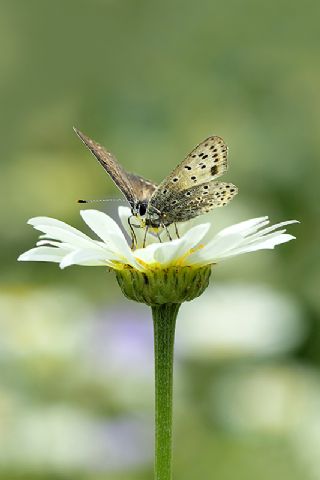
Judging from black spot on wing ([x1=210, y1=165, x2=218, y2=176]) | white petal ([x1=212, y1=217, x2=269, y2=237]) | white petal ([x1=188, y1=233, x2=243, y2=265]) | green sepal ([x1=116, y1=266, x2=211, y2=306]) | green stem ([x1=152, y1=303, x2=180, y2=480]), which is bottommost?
green stem ([x1=152, y1=303, x2=180, y2=480])

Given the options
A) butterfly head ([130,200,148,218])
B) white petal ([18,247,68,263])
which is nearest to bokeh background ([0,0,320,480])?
butterfly head ([130,200,148,218])

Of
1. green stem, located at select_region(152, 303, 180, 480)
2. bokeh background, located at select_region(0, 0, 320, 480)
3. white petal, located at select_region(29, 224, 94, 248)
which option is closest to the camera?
green stem, located at select_region(152, 303, 180, 480)

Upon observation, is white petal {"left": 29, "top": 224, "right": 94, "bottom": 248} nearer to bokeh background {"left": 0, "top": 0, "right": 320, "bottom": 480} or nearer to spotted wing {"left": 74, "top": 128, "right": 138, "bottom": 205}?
spotted wing {"left": 74, "top": 128, "right": 138, "bottom": 205}

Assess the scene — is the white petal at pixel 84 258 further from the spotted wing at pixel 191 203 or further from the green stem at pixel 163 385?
the spotted wing at pixel 191 203

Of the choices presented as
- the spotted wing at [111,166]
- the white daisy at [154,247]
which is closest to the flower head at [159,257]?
the white daisy at [154,247]

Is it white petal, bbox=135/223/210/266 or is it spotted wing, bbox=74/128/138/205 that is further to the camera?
spotted wing, bbox=74/128/138/205

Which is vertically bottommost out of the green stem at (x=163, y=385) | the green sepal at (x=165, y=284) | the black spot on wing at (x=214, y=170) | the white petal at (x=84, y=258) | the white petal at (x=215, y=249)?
the green stem at (x=163, y=385)
